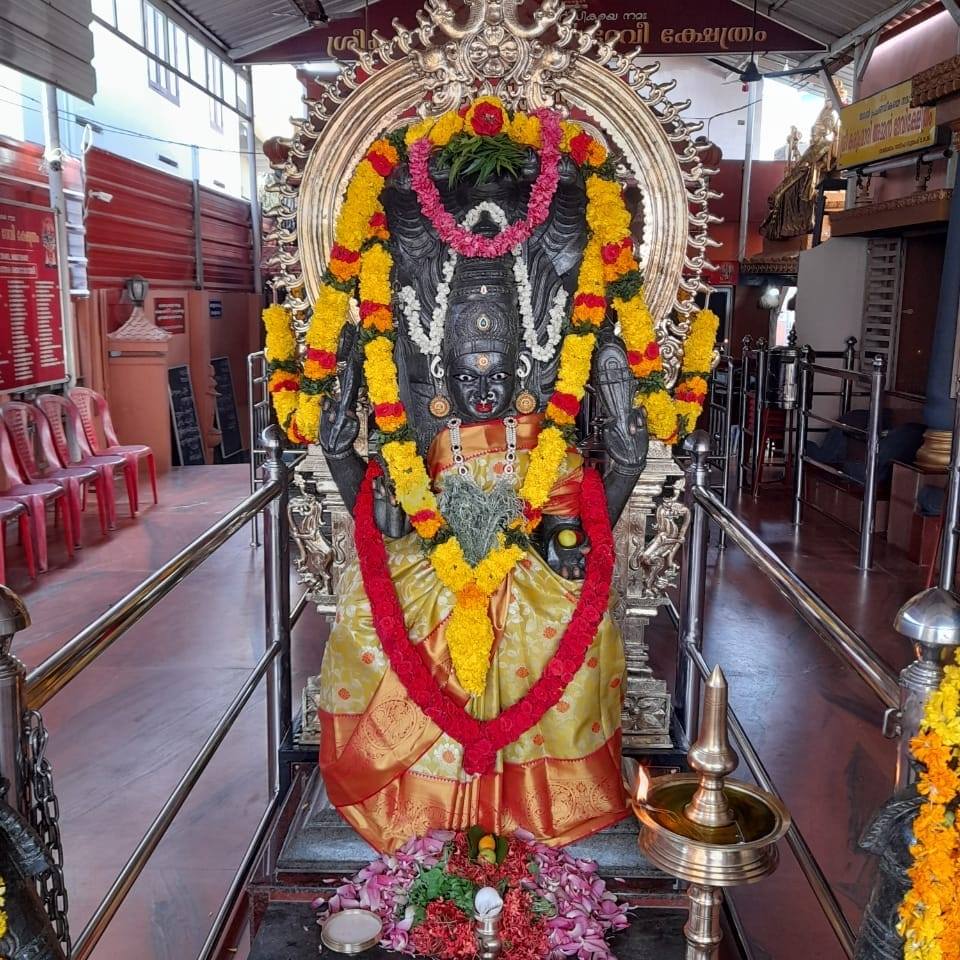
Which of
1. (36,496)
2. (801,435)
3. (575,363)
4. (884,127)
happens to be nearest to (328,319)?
(575,363)

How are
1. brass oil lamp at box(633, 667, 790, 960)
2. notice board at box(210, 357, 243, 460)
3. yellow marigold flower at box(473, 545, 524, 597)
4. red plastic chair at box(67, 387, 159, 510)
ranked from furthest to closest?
notice board at box(210, 357, 243, 460) → red plastic chair at box(67, 387, 159, 510) → yellow marigold flower at box(473, 545, 524, 597) → brass oil lamp at box(633, 667, 790, 960)

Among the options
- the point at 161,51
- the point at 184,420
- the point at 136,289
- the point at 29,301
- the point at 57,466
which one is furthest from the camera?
the point at 161,51

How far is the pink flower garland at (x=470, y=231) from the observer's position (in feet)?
9.66

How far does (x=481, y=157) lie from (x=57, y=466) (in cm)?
469

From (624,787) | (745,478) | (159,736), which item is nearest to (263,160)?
(745,478)

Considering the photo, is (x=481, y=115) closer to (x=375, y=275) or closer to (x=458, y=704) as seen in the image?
(x=375, y=275)

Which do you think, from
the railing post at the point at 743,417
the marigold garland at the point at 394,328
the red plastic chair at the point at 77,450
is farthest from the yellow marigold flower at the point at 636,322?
the railing post at the point at 743,417

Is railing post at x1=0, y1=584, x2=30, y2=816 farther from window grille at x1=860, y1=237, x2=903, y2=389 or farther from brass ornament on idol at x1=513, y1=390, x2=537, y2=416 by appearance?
window grille at x1=860, y1=237, x2=903, y2=389

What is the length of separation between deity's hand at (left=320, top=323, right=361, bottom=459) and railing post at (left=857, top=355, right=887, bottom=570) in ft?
12.1

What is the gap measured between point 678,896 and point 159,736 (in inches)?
79.7

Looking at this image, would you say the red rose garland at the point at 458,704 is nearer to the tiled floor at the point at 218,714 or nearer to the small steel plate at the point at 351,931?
the small steel plate at the point at 351,931

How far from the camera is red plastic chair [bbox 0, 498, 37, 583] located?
17.4 feet

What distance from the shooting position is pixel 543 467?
2930 millimetres

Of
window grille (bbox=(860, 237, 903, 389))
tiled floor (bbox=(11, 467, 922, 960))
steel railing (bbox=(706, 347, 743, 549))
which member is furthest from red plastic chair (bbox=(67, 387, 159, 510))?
window grille (bbox=(860, 237, 903, 389))
